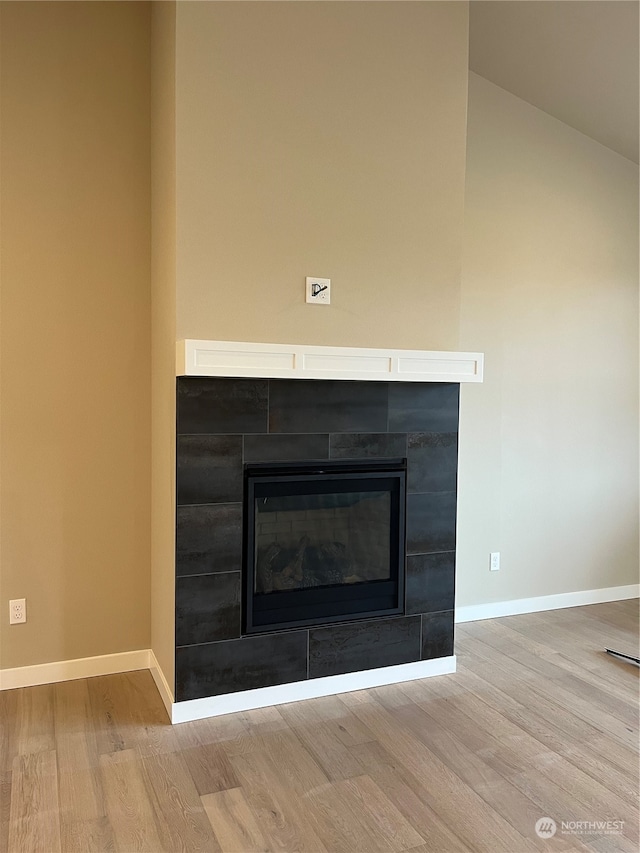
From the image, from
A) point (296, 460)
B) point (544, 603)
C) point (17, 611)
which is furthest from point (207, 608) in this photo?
point (544, 603)

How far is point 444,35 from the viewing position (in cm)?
294

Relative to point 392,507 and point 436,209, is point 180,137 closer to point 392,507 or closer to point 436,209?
point 436,209

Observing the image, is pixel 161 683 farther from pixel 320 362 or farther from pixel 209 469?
pixel 320 362

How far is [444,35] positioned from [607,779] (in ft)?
9.79

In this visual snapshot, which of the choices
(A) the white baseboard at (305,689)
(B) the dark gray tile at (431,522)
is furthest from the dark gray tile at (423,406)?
(A) the white baseboard at (305,689)

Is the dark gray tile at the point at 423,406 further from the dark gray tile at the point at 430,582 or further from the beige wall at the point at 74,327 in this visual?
the beige wall at the point at 74,327

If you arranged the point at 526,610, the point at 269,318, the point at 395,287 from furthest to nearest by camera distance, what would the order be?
the point at 526,610 → the point at 395,287 → the point at 269,318

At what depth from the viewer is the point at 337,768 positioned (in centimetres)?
232

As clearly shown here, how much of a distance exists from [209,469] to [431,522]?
41.9 inches

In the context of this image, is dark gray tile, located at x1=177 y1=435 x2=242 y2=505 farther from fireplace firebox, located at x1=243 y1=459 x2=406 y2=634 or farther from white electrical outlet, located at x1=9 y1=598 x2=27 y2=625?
white electrical outlet, located at x1=9 y1=598 x2=27 y2=625

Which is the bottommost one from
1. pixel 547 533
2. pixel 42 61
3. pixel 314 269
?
pixel 547 533

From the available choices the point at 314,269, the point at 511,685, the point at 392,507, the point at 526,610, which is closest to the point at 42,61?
the point at 314,269

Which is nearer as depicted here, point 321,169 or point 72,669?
point 321,169

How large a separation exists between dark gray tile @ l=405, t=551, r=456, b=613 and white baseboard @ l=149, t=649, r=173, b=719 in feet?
3.53
